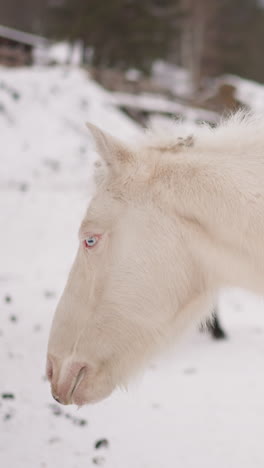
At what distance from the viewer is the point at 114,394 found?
3814 millimetres

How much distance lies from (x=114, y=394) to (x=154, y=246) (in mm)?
2348

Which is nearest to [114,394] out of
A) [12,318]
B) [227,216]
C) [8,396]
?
[8,396]

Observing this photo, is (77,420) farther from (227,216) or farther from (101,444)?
(227,216)

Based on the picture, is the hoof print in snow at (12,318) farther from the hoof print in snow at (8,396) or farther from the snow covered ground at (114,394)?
the hoof print in snow at (8,396)

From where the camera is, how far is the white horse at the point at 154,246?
1.82 m

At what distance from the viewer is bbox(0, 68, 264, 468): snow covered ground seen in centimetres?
305

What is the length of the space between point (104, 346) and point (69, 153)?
10203 millimetres

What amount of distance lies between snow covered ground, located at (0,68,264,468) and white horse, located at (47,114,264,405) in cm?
44

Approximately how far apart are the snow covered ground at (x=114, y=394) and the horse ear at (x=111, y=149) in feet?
2.15

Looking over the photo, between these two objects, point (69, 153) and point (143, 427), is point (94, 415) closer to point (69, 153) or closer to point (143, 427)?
point (143, 427)

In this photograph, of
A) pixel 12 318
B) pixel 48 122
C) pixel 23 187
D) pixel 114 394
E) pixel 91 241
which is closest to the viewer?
pixel 91 241

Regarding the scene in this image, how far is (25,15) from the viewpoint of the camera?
45719 mm

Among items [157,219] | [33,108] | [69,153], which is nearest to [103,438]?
[157,219]

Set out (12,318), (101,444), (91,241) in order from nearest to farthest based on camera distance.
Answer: (91,241) < (101,444) < (12,318)
